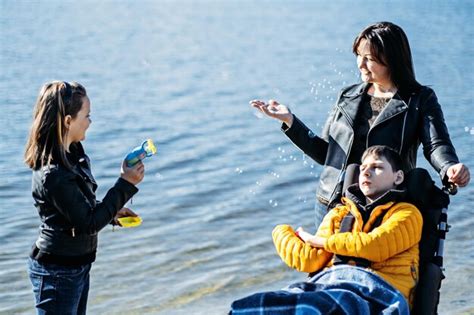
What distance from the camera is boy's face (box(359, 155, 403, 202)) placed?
15.5 ft

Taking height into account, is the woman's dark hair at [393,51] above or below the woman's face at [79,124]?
above

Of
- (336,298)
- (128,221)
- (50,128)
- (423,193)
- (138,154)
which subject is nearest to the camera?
(336,298)

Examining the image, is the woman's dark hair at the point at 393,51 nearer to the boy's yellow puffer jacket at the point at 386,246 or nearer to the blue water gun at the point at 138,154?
the boy's yellow puffer jacket at the point at 386,246

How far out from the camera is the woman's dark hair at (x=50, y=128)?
14.5 feet

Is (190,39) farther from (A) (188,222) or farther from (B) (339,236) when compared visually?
(B) (339,236)

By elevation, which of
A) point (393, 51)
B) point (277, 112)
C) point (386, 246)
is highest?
point (393, 51)

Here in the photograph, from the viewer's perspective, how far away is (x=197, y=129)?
12.2 meters

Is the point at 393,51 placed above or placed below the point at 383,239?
above

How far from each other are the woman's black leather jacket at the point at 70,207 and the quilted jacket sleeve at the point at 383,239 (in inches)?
37.5

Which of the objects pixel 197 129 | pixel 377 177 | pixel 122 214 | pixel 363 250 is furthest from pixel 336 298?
pixel 197 129

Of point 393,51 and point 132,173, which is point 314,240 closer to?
point 132,173

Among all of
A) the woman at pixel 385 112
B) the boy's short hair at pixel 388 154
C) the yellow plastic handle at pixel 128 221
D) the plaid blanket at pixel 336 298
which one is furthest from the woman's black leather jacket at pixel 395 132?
the yellow plastic handle at pixel 128 221

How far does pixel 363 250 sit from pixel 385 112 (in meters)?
0.78

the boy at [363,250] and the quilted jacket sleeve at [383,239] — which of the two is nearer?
the boy at [363,250]
